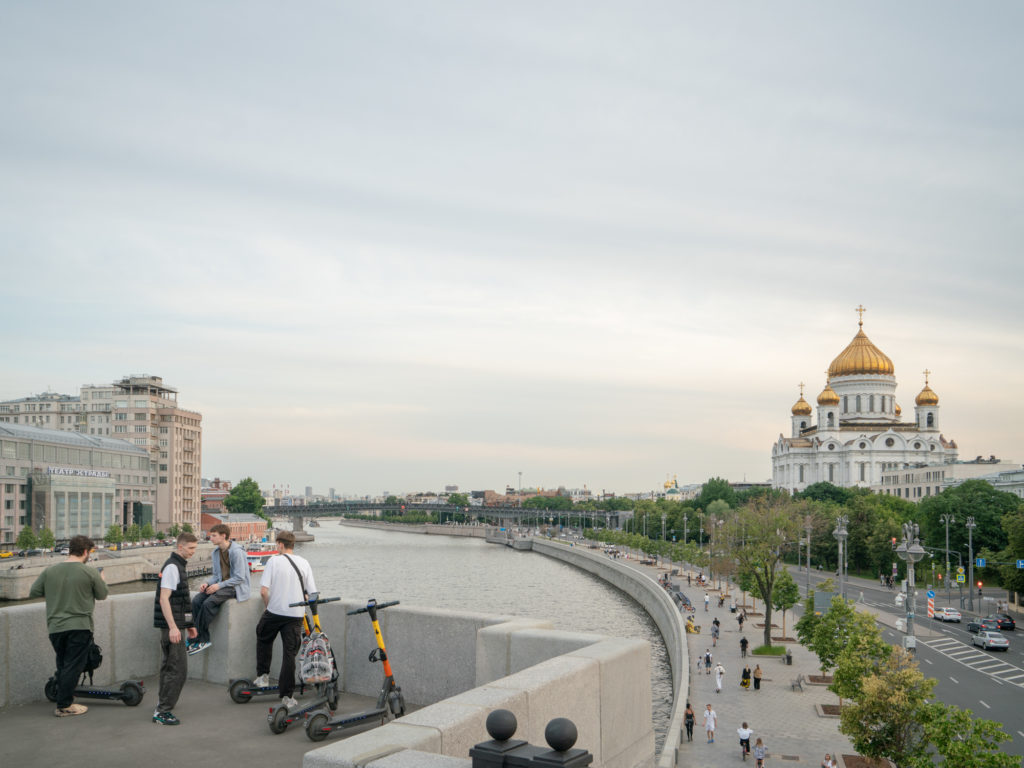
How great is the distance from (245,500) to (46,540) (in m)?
84.3

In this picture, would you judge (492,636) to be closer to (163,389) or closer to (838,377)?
(163,389)

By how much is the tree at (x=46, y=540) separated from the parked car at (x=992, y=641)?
7883 centimetres

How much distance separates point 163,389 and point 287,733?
Result: 143 metres

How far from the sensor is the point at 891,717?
21.6m

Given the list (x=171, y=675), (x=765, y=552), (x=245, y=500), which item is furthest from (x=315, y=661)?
(x=245, y=500)

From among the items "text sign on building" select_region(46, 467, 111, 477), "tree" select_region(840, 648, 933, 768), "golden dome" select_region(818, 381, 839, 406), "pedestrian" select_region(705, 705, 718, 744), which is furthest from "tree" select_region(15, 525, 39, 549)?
"golden dome" select_region(818, 381, 839, 406)

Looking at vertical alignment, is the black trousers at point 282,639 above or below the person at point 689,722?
above

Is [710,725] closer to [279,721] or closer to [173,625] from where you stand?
[173,625]

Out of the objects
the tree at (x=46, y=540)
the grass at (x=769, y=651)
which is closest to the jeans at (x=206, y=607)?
the grass at (x=769, y=651)

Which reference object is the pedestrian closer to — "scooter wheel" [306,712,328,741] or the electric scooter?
the electric scooter

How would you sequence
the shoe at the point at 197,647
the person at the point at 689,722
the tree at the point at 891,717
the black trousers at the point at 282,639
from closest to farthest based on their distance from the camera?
1. the black trousers at the point at 282,639
2. the shoe at the point at 197,647
3. the tree at the point at 891,717
4. the person at the point at 689,722

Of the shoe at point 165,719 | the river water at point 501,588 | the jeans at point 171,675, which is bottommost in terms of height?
the river water at point 501,588

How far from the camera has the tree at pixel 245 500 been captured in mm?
167125

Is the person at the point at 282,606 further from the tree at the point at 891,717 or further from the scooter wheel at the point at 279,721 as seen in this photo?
the tree at the point at 891,717
